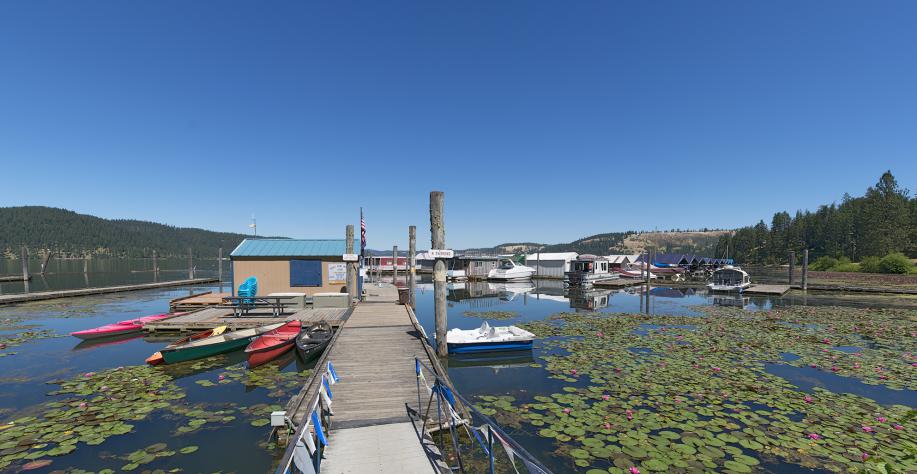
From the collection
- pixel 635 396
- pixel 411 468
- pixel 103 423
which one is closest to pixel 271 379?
pixel 103 423

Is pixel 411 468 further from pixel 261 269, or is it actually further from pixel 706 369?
pixel 261 269

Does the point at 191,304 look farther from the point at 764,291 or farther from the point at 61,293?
the point at 764,291

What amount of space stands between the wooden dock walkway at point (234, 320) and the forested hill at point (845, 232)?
10660cm

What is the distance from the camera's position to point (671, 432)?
9.04 metres

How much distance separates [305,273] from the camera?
2712 centimetres


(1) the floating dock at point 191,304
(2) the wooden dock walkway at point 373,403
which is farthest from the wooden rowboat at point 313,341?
(1) the floating dock at point 191,304

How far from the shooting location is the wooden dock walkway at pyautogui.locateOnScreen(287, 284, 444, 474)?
663 cm

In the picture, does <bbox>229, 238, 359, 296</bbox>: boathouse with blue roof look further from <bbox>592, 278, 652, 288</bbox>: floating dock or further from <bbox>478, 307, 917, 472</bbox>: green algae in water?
<bbox>592, 278, 652, 288</bbox>: floating dock

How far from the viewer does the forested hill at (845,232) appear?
75812mm

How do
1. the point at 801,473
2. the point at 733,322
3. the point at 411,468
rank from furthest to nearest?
the point at 733,322 < the point at 801,473 < the point at 411,468

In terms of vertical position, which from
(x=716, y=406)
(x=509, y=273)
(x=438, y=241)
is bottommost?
(x=509, y=273)

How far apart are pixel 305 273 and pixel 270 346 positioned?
12625mm

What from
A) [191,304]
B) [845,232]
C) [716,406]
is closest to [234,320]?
[191,304]

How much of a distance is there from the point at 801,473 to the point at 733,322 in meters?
20.0
